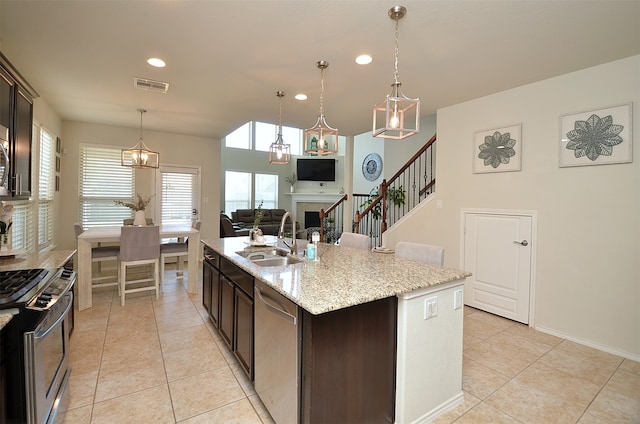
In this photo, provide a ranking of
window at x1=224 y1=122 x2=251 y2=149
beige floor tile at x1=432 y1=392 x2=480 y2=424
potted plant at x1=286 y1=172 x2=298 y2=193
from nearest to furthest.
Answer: beige floor tile at x1=432 y1=392 x2=480 y2=424 < window at x1=224 y1=122 x2=251 y2=149 < potted plant at x1=286 y1=172 x2=298 y2=193

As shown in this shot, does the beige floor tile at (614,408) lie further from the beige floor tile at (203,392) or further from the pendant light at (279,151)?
the pendant light at (279,151)

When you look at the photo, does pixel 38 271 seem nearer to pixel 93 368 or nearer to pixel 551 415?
pixel 93 368

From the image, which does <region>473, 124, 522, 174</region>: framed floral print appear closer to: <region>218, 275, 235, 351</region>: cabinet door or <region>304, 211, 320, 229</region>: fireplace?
<region>218, 275, 235, 351</region>: cabinet door

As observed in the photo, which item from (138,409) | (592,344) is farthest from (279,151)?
(592,344)

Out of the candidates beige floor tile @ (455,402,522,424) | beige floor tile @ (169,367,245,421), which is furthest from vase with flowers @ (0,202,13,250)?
beige floor tile @ (455,402,522,424)

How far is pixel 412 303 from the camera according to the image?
164 centimetres

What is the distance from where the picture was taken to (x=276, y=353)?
167cm

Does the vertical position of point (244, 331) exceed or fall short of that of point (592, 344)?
it exceeds it

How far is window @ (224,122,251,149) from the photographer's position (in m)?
9.96

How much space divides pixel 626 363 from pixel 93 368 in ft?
14.1

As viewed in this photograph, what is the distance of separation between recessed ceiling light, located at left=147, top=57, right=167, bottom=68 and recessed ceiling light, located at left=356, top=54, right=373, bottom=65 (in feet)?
5.94

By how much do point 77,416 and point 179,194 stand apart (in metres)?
4.78

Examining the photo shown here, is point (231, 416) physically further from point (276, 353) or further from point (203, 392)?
point (276, 353)

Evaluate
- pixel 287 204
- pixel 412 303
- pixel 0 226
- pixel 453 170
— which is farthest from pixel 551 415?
pixel 287 204
